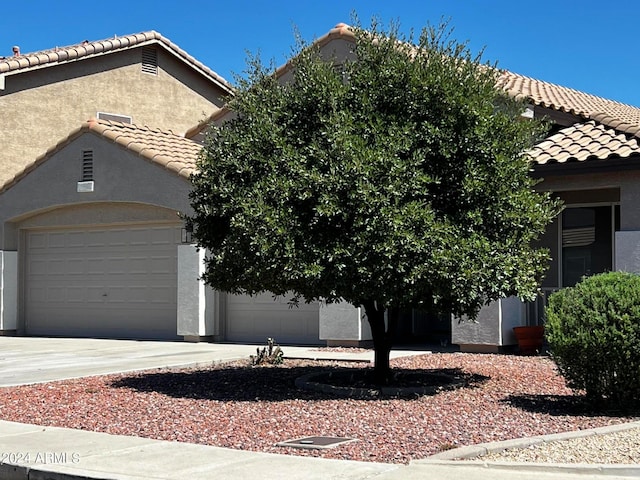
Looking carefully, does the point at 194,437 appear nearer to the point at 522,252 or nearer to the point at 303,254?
the point at 303,254

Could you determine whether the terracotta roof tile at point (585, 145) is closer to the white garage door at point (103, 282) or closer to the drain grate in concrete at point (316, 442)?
the drain grate in concrete at point (316, 442)

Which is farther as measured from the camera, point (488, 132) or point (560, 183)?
point (560, 183)

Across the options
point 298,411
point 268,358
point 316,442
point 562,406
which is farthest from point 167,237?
point 316,442

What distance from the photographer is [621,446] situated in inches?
315

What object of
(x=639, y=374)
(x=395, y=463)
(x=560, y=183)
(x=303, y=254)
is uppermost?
(x=560, y=183)

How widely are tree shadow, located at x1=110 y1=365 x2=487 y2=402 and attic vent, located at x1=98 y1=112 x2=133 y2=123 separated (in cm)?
1341

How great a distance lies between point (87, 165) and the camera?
21.0 metres

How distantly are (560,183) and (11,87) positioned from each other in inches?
583

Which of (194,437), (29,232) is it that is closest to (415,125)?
(194,437)

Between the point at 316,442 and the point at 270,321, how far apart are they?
11185mm

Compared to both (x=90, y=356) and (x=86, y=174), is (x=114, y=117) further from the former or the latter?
(x=90, y=356)

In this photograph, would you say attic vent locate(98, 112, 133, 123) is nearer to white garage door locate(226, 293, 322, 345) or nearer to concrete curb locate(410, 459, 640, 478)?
white garage door locate(226, 293, 322, 345)

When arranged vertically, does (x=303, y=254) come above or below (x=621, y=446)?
above

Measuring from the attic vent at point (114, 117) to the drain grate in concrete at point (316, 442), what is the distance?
18821mm
